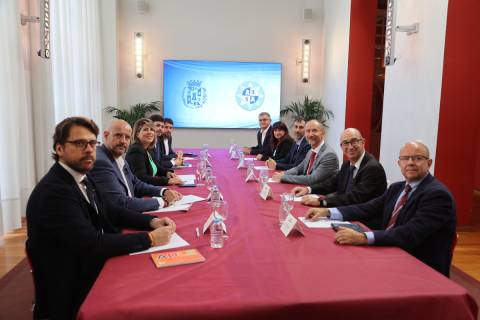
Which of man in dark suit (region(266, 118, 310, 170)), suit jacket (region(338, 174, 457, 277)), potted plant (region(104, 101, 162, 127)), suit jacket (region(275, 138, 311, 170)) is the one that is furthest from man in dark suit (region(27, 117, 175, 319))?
potted plant (region(104, 101, 162, 127))

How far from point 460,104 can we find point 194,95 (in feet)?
16.7

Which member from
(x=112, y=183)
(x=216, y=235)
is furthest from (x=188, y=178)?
(x=216, y=235)

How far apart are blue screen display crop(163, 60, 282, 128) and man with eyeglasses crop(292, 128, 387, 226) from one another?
5091mm

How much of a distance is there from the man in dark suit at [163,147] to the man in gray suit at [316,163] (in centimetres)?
152

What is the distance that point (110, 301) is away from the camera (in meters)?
1.27

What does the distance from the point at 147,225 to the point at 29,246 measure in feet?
1.87

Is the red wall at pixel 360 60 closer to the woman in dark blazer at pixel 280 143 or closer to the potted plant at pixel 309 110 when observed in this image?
the potted plant at pixel 309 110

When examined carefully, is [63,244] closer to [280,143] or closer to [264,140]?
[280,143]

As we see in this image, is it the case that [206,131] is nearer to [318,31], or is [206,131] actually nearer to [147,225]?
[318,31]

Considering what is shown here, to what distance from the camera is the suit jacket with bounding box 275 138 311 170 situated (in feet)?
15.9

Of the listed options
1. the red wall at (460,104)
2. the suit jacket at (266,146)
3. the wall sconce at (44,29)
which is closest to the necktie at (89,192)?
the wall sconce at (44,29)

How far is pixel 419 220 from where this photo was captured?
193 centimetres

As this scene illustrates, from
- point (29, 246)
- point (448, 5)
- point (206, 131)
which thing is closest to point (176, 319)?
point (29, 246)

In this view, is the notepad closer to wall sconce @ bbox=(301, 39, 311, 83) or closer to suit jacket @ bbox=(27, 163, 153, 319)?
suit jacket @ bbox=(27, 163, 153, 319)
